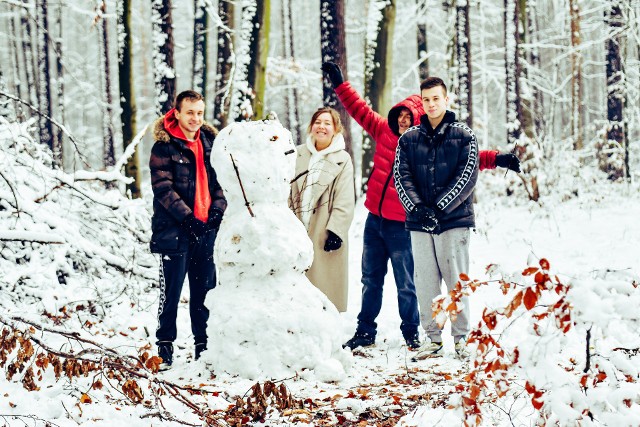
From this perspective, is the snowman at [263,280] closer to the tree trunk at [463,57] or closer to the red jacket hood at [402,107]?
the red jacket hood at [402,107]

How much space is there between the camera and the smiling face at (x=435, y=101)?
5160mm

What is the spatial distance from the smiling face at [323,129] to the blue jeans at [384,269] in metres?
0.76

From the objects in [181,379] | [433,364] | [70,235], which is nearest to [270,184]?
[181,379]

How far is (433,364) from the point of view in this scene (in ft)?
16.5

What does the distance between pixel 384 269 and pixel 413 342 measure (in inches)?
26.0

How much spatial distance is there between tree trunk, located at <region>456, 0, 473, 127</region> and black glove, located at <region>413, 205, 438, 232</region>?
1006 cm

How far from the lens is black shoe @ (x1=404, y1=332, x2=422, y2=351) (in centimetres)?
556

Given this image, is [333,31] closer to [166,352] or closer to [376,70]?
[376,70]

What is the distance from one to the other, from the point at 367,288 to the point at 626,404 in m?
3.32

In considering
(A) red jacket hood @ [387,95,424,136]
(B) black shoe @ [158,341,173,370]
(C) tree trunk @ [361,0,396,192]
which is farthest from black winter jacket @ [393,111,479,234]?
(C) tree trunk @ [361,0,396,192]

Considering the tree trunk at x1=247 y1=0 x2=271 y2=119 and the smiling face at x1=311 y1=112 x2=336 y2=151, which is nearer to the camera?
the smiling face at x1=311 y1=112 x2=336 y2=151

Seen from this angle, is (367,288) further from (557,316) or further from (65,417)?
(557,316)

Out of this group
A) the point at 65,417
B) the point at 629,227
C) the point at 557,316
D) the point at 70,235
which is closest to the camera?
the point at 557,316

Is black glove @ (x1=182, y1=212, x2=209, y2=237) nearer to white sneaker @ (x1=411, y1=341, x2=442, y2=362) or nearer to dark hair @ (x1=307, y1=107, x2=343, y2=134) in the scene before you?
dark hair @ (x1=307, y1=107, x2=343, y2=134)
